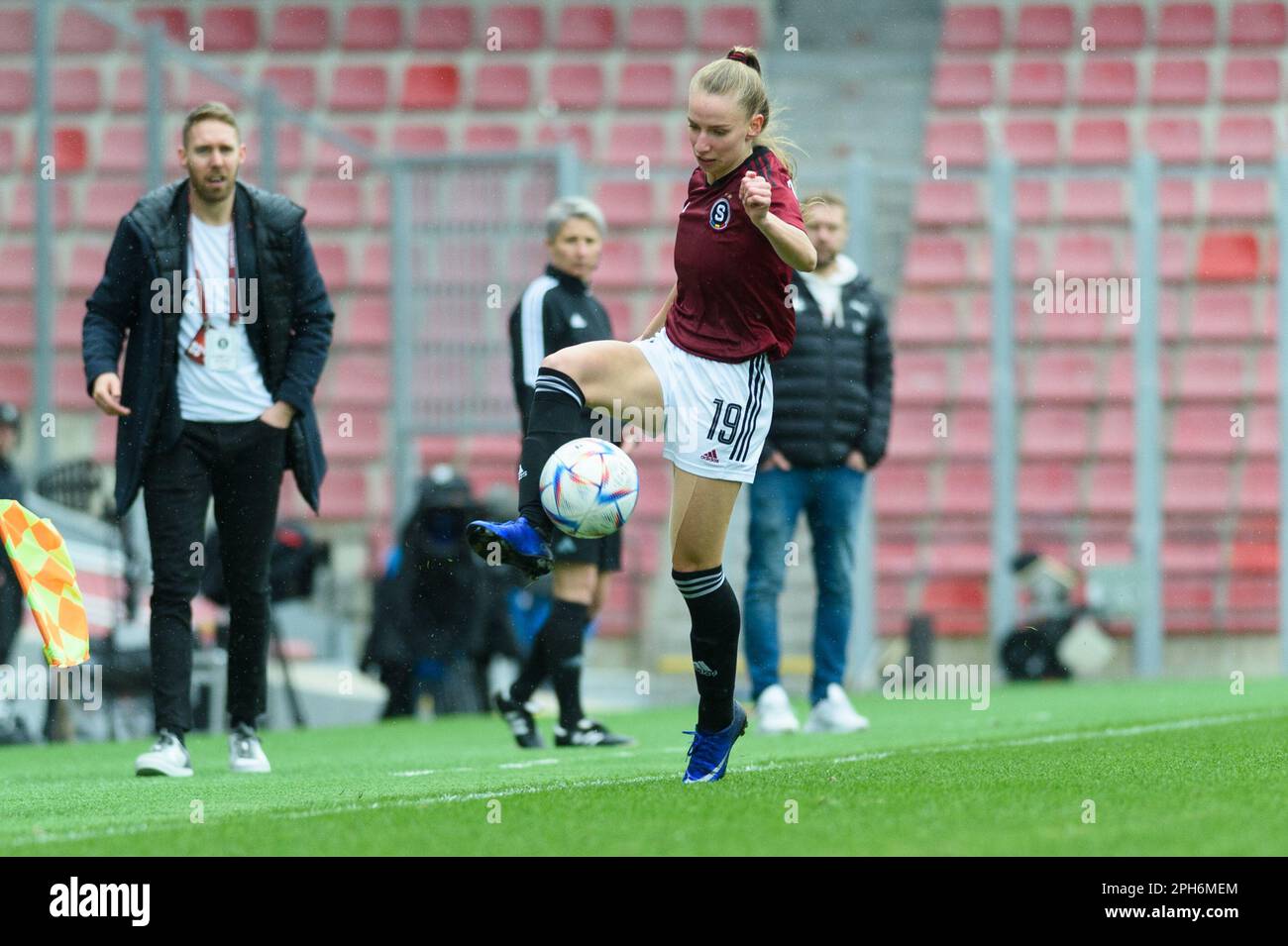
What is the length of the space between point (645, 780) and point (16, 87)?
6688 mm

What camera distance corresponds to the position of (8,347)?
37.4ft

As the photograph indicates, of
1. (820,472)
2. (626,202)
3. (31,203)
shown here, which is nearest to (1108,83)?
(626,202)

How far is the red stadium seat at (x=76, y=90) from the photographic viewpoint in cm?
1080

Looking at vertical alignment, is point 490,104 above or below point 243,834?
above

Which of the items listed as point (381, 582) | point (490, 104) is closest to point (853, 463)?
point (381, 582)

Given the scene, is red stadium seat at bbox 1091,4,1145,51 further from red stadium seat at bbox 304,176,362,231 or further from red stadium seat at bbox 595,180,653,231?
red stadium seat at bbox 304,176,362,231

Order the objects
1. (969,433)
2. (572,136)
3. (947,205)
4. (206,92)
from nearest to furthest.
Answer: (206,92), (969,433), (947,205), (572,136)

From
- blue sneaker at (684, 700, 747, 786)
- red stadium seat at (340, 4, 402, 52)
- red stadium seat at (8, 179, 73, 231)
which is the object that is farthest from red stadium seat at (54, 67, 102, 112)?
blue sneaker at (684, 700, 747, 786)

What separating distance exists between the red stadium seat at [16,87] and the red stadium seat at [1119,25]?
846cm

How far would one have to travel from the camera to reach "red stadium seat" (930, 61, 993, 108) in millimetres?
16203

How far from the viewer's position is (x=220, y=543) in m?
6.47

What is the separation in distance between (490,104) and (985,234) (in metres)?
3.77

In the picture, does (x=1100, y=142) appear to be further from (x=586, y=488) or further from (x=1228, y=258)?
(x=586, y=488)
